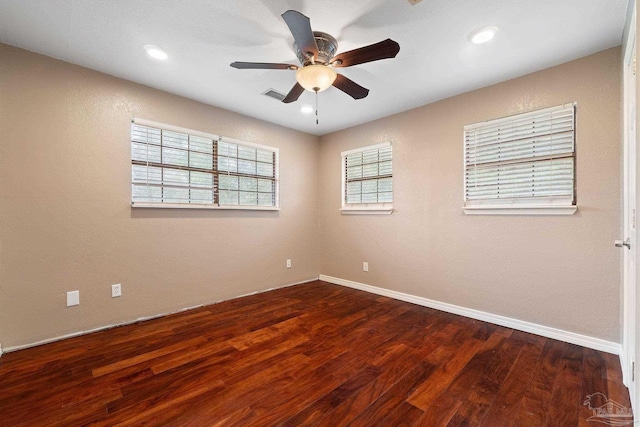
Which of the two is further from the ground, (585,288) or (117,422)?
(585,288)

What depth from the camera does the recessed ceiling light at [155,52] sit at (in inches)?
87.2

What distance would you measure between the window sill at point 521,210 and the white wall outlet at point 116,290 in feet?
12.2

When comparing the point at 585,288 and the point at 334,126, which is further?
the point at 334,126

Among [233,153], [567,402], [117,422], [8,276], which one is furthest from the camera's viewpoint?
[233,153]

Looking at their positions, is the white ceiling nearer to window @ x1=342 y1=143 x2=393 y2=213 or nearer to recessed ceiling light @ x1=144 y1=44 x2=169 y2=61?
recessed ceiling light @ x1=144 y1=44 x2=169 y2=61

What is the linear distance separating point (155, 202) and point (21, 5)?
1.73 metres

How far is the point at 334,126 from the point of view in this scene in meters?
4.20

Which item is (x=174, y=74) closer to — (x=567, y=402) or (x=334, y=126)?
(x=334, y=126)

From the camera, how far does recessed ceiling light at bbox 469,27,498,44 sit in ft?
6.47

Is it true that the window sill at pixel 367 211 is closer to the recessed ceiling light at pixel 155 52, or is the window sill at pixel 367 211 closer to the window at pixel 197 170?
the window at pixel 197 170

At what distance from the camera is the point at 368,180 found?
4.03 meters

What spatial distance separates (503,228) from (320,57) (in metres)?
2.41

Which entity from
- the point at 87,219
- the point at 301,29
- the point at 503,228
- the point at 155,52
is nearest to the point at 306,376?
the point at 301,29

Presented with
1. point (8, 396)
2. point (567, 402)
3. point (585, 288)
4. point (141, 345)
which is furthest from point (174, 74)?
point (585, 288)
